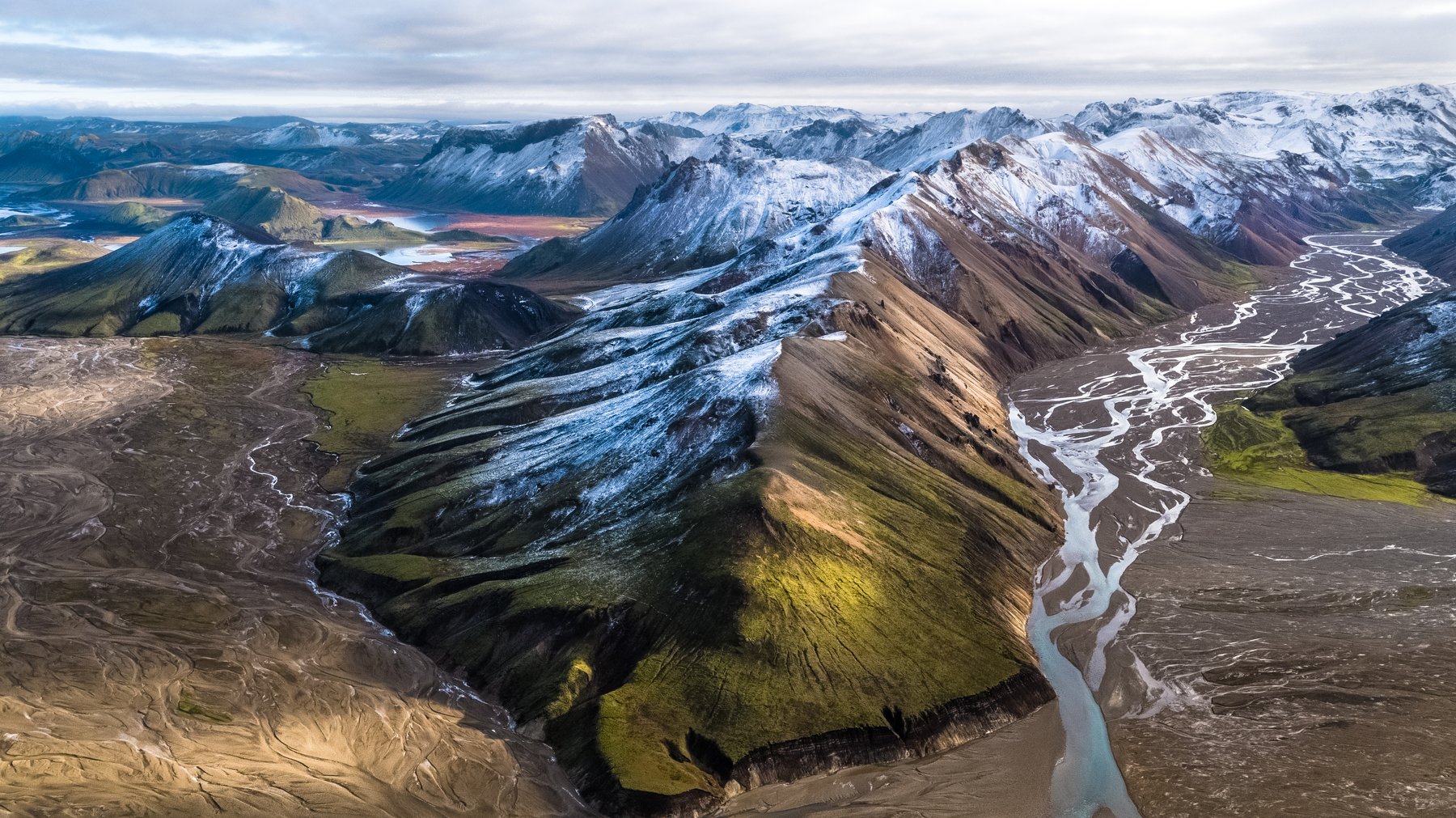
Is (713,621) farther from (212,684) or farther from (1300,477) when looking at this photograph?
(1300,477)

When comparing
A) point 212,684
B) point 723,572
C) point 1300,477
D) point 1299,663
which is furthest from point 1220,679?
point 212,684

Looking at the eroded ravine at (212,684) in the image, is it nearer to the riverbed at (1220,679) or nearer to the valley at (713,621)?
the valley at (713,621)

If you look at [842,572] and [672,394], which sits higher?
[672,394]

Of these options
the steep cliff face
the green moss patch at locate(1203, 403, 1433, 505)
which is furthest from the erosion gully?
the green moss patch at locate(1203, 403, 1433, 505)

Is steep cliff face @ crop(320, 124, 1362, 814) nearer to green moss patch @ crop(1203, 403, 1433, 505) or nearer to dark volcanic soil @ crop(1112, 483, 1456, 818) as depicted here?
dark volcanic soil @ crop(1112, 483, 1456, 818)

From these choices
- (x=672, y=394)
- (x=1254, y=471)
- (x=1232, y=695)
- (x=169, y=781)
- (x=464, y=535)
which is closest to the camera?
(x=169, y=781)

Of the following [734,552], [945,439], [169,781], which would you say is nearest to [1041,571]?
[945,439]

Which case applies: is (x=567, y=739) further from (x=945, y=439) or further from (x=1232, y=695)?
(x=945, y=439)
